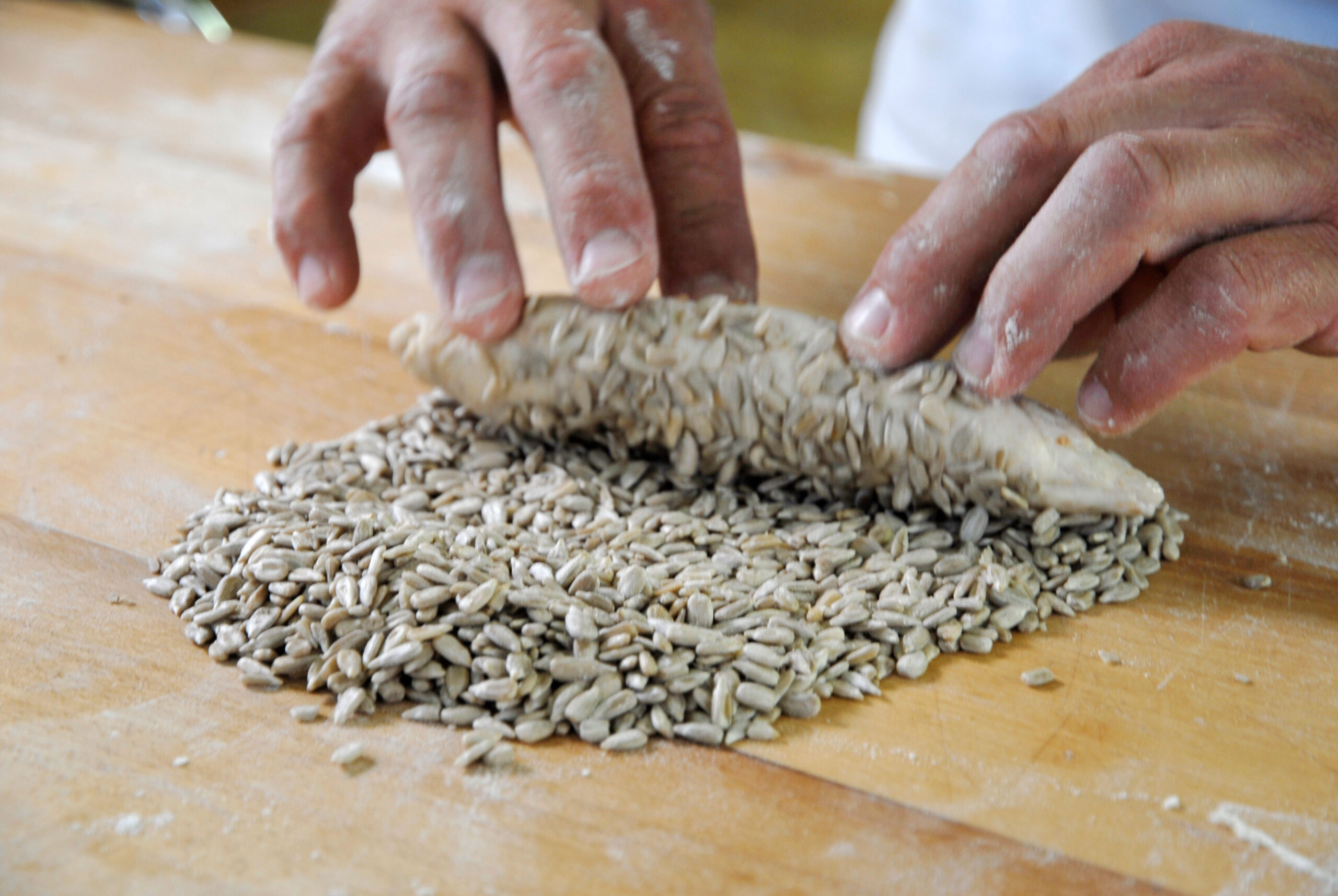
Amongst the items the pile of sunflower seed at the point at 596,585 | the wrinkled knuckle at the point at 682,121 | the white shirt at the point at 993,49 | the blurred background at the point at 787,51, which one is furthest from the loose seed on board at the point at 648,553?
the blurred background at the point at 787,51

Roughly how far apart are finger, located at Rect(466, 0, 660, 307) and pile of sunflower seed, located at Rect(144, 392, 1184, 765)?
0.23 metres

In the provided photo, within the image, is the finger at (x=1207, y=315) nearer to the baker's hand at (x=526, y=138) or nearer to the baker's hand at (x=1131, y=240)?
the baker's hand at (x=1131, y=240)

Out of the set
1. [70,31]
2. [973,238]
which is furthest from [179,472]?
[70,31]

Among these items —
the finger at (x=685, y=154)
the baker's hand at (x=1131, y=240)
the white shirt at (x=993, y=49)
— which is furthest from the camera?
the white shirt at (x=993, y=49)

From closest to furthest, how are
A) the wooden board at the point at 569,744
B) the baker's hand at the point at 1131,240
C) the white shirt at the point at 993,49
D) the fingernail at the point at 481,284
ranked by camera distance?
the wooden board at the point at 569,744
the baker's hand at the point at 1131,240
the fingernail at the point at 481,284
the white shirt at the point at 993,49

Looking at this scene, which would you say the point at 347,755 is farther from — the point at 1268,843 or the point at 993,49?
the point at 993,49

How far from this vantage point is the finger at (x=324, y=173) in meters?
1.31

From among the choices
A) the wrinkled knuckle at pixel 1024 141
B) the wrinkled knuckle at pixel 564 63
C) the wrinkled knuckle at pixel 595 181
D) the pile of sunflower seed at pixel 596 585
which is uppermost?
the wrinkled knuckle at pixel 1024 141

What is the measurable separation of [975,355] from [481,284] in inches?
19.6

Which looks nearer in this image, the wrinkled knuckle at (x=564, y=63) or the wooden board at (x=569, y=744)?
the wooden board at (x=569, y=744)

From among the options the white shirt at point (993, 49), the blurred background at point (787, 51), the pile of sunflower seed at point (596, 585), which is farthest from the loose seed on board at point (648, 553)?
the blurred background at point (787, 51)

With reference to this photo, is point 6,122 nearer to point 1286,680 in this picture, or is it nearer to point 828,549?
point 828,549

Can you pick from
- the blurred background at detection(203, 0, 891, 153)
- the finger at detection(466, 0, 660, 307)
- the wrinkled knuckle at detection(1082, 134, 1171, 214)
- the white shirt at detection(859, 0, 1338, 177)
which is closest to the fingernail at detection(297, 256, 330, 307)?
the finger at detection(466, 0, 660, 307)

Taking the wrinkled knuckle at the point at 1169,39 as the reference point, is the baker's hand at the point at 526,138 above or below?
below
